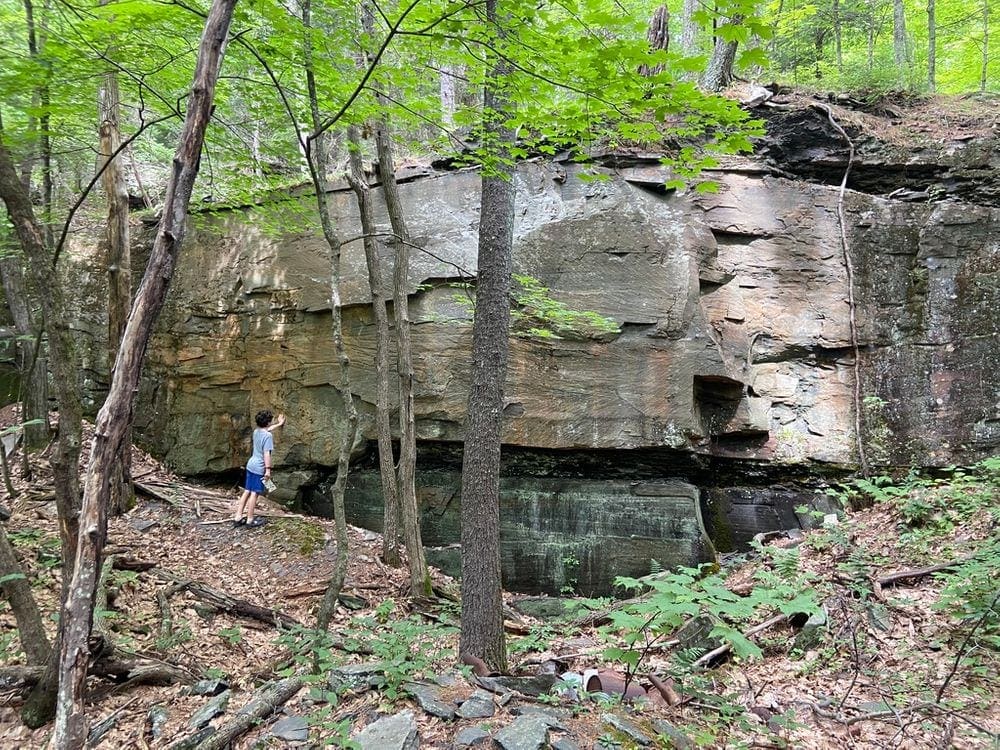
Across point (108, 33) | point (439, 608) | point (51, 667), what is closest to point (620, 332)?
point (439, 608)

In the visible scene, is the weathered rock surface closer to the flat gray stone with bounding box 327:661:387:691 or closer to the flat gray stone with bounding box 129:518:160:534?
the flat gray stone with bounding box 129:518:160:534

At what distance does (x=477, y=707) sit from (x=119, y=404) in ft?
7.87

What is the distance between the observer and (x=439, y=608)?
21.3ft

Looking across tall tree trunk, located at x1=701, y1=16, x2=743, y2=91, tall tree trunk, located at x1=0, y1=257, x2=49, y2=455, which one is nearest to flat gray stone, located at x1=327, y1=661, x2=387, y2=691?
tall tree trunk, located at x1=0, y1=257, x2=49, y2=455

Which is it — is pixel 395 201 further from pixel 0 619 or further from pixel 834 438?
pixel 834 438

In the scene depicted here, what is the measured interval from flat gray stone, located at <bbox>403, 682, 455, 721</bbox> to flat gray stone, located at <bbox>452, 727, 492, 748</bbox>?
17 centimetres

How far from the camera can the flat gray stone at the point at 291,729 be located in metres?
2.94

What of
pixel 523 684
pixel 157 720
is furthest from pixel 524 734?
pixel 157 720

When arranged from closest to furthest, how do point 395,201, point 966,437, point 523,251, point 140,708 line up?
point 140,708, point 395,201, point 966,437, point 523,251

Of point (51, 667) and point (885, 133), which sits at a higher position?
point (885, 133)

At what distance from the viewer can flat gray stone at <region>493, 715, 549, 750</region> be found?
9.16ft

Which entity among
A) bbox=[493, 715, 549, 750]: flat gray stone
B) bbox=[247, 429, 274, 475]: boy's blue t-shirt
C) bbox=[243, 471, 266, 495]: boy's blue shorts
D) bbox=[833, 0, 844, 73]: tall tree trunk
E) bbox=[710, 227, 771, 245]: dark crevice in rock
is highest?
bbox=[833, 0, 844, 73]: tall tree trunk

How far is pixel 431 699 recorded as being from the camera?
10.7 ft

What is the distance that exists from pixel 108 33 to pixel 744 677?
6.84 m
